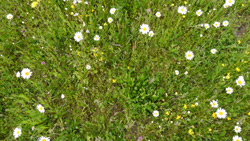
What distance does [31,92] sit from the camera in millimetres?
2584

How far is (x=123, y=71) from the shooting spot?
2.56 metres

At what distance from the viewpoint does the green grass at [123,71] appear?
2.29m

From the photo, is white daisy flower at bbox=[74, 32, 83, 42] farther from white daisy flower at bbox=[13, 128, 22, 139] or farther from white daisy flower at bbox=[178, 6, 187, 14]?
white daisy flower at bbox=[178, 6, 187, 14]

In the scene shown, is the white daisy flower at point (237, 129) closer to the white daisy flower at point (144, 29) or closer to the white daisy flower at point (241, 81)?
the white daisy flower at point (241, 81)

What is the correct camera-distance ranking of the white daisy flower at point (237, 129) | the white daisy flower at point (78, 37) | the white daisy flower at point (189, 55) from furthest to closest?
the white daisy flower at point (78, 37) → the white daisy flower at point (189, 55) → the white daisy flower at point (237, 129)

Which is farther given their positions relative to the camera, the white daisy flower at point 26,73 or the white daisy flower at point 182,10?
the white daisy flower at point 182,10

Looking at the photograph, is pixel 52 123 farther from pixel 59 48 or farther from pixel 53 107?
pixel 59 48

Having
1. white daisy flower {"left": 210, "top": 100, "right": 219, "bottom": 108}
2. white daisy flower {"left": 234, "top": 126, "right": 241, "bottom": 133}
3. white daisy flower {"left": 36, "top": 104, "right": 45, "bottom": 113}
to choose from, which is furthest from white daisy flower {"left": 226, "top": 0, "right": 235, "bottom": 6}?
white daisy flower {"left": 36, "top": 104, "right": 45, "bottom": 113}

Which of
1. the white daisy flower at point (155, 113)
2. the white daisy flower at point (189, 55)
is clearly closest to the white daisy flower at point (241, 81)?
the white daisy flower at point (189, 55)

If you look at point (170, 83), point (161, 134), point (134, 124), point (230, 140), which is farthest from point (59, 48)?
point (230, 140)

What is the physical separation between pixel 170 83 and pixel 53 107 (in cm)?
198

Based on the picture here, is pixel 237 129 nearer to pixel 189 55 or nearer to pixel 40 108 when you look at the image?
pixel 189 55

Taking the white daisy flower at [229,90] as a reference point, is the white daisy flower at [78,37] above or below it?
above

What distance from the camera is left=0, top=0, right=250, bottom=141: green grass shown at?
7.50ft
